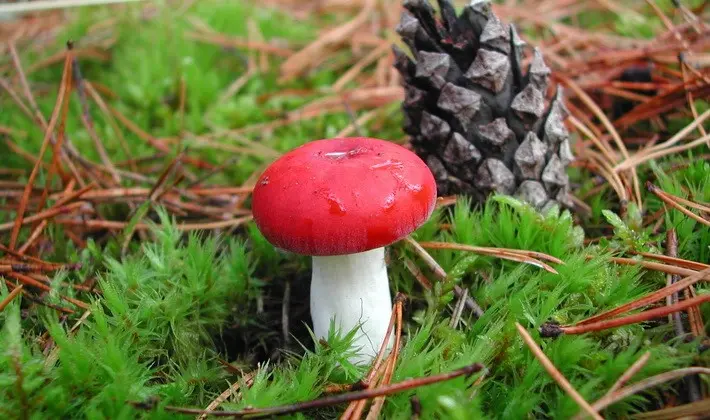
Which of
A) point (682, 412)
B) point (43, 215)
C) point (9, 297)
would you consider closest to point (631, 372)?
point (682, 412)

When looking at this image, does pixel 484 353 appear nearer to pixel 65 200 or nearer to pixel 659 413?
pixel 659 413

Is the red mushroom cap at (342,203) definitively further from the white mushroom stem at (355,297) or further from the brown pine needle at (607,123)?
the brown pine needle at (607,123)

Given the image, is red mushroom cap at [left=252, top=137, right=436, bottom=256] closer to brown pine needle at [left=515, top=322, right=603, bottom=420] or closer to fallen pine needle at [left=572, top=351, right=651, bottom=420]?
brown pine needle at [left=515, top=322, right=603, bottom=420]

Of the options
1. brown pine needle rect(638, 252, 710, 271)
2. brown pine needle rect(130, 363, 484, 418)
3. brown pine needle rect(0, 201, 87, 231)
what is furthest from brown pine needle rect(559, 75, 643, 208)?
brown pine needle rect(0, 201, 87, 231)

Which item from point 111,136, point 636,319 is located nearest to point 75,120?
point 111,136

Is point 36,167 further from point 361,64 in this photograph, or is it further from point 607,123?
point 607,123

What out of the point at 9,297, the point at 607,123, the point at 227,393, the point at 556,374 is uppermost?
the point at 607,123
